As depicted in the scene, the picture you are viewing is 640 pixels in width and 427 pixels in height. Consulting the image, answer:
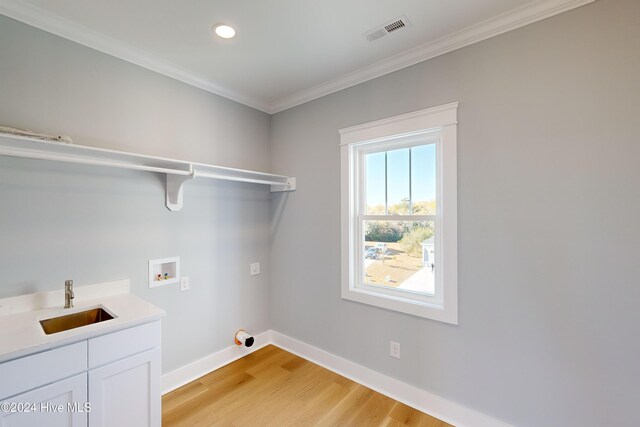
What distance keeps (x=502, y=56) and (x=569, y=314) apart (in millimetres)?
1562

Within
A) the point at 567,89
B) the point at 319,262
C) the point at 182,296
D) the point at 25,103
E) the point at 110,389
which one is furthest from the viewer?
the point at 319,262

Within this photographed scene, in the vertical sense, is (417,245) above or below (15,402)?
above

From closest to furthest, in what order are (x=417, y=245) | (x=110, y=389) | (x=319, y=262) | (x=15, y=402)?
(x=15, y=402) < (x=110, y=389) < (x=417, y=245) < (x=319, y=262)

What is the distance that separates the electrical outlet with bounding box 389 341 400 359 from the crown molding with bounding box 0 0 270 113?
2666 mm

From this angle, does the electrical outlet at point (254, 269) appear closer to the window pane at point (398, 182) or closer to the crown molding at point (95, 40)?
the window pane at point (398, 182)

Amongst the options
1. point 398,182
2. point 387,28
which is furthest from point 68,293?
point 387,28

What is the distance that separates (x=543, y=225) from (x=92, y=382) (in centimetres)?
253

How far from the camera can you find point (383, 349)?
2.19m

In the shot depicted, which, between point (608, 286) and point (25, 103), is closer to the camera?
point (608, 286)

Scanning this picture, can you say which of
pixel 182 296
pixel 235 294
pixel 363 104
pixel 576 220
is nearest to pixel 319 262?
pixel 235 294

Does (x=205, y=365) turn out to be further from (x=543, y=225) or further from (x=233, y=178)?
(x=543, y=225)

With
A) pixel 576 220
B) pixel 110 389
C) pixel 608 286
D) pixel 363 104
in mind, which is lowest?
pixel 110 389

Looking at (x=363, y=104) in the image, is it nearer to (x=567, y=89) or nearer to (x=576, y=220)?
(x=567, y=89)

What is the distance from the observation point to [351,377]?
235 centimetres
